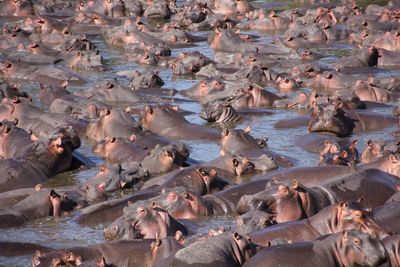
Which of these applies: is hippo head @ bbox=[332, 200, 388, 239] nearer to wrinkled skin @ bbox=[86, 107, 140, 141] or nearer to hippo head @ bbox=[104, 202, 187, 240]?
hippo head @ bbox=[104, 202, 187, 240]

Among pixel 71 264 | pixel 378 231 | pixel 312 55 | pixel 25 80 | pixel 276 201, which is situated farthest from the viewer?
pixel 312 55

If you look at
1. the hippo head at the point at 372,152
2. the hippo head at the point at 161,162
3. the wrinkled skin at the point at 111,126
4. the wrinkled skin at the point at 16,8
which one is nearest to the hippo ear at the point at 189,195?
the hippo head at the point at 161,162

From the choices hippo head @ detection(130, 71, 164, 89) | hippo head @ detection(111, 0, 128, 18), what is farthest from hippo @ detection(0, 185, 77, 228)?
hippo head @ detection(111, 0, 128, 18)

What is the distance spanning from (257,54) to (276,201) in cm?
902

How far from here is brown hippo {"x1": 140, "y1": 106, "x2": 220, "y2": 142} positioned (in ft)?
39.0

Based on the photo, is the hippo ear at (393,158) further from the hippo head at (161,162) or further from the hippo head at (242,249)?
the hippo head at (242,249)

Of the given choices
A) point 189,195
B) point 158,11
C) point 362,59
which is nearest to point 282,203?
point 189,195

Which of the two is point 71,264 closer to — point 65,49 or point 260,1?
point 65,49

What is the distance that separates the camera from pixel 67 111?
1311 cm

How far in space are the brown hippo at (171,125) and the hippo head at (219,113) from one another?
53 cm

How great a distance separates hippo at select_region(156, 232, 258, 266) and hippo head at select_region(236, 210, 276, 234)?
74 centimetres

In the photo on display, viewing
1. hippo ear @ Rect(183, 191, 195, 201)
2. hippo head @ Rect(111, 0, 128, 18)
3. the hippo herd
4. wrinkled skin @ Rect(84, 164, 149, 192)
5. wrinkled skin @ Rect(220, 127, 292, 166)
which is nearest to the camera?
the hippo herd

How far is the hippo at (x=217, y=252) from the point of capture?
680cm

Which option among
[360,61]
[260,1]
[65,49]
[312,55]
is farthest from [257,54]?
[260,1]
